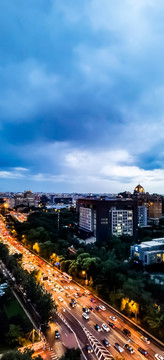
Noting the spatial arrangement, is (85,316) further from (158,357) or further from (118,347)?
(158,357)

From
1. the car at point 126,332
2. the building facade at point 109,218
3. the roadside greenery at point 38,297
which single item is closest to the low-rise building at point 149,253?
the building facade at point 109,218

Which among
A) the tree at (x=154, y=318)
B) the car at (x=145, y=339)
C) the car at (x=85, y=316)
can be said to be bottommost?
the car at (x=145, y=339)

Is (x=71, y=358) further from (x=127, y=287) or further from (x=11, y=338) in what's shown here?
(x=127, y=287)

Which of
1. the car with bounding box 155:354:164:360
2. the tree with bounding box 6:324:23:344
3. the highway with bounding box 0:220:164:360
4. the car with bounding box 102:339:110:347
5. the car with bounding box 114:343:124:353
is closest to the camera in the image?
the car with bounding box 155:354:164:360

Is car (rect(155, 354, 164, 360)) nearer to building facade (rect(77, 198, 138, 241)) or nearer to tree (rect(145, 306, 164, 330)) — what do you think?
tree (rect(145, 306, 164, 330))

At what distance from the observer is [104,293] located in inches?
1070

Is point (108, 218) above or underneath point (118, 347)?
above

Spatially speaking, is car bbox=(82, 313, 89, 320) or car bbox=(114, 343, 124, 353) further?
car bbox=(82, 313, 89, 320)

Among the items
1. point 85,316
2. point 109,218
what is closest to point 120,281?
point 85,316

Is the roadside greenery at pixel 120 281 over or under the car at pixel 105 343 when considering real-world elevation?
over

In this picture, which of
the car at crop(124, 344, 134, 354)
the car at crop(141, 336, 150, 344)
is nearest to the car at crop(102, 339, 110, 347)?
the car at crop(124, 344, 134, 354)

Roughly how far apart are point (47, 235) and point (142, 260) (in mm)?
23338

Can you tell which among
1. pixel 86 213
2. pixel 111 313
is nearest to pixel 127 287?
pixel 111 313

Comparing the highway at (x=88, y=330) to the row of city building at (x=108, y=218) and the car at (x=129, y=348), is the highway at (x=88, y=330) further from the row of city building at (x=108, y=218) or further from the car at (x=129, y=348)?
the row of city building at (x=108, y=218)
